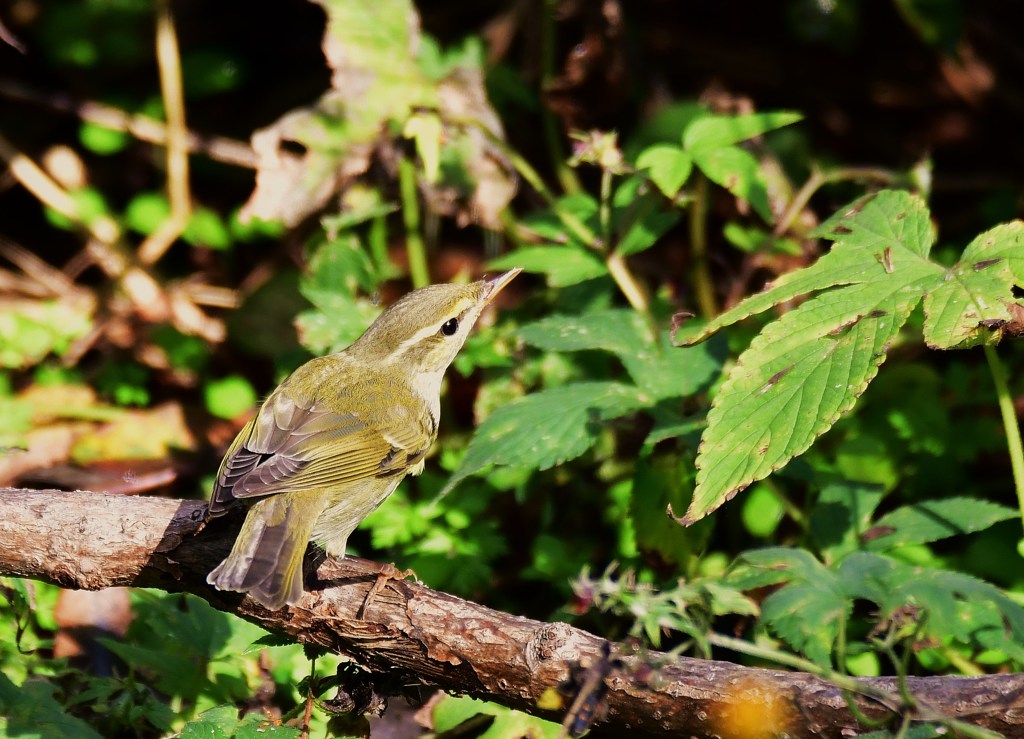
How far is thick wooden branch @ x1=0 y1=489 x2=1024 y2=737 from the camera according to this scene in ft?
8.20

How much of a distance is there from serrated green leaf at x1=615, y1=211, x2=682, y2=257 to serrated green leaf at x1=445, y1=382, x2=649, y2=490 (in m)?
0.74

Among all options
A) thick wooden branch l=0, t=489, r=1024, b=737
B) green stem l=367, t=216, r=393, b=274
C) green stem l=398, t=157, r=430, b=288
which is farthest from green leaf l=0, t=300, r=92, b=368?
thick wooden branch l=0, t=489, r=1024, b=737

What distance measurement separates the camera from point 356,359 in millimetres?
4250

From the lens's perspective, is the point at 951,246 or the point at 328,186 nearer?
the point at 328,186

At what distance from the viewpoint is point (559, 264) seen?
168 inches

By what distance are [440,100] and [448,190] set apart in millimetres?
389

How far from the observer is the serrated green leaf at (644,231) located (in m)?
4.23

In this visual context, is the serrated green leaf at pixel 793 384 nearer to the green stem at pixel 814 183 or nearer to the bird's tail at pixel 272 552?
the bird's tail at pixel 272 552

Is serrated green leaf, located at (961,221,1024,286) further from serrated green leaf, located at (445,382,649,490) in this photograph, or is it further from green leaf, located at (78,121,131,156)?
green leaf, located at (78,121,131,156)

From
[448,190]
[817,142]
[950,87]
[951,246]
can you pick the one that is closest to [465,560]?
[448,190]

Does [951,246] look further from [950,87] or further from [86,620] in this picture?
[86,620]

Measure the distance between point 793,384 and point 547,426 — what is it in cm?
92

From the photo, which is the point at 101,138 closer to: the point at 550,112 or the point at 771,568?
the point at 550,112

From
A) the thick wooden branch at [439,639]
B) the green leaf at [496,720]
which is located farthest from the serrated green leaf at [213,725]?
the green leaf at [496,720]
